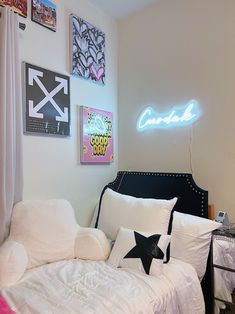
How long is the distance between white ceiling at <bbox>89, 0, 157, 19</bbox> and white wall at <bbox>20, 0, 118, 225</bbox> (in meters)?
0.06

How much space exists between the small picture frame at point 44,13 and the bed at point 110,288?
1750 mm

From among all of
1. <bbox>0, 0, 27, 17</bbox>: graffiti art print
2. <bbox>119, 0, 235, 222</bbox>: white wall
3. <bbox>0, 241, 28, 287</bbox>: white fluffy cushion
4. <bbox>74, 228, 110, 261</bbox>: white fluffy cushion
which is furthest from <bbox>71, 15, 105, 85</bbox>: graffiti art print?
<bbox>0, 241, 28, 287</bbox>: white fluffy cushion

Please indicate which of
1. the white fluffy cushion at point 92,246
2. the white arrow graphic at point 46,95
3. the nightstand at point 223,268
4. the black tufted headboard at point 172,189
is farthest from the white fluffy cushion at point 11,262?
the nightstand at point 223,268

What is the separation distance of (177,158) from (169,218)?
2.11 feet

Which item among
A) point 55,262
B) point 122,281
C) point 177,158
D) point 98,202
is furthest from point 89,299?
point 177,158

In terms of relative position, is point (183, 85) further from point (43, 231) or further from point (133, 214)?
point (43, 231)

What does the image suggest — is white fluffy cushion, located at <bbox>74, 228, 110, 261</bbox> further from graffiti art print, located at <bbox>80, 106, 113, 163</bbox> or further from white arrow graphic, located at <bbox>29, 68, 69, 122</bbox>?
white arrow graphic, located at <bbox>29, 68, 69, 122</bbox>

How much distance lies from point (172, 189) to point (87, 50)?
147 centimetres

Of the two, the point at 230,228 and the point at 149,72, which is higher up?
the point at 149,72

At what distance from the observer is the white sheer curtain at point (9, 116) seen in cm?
173

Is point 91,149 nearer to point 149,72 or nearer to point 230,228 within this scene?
point 149,72

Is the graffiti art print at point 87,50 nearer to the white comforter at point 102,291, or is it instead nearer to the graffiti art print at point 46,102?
the graffiti art print at point 46,102

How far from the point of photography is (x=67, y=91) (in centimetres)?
Answer: 227

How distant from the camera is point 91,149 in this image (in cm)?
249
